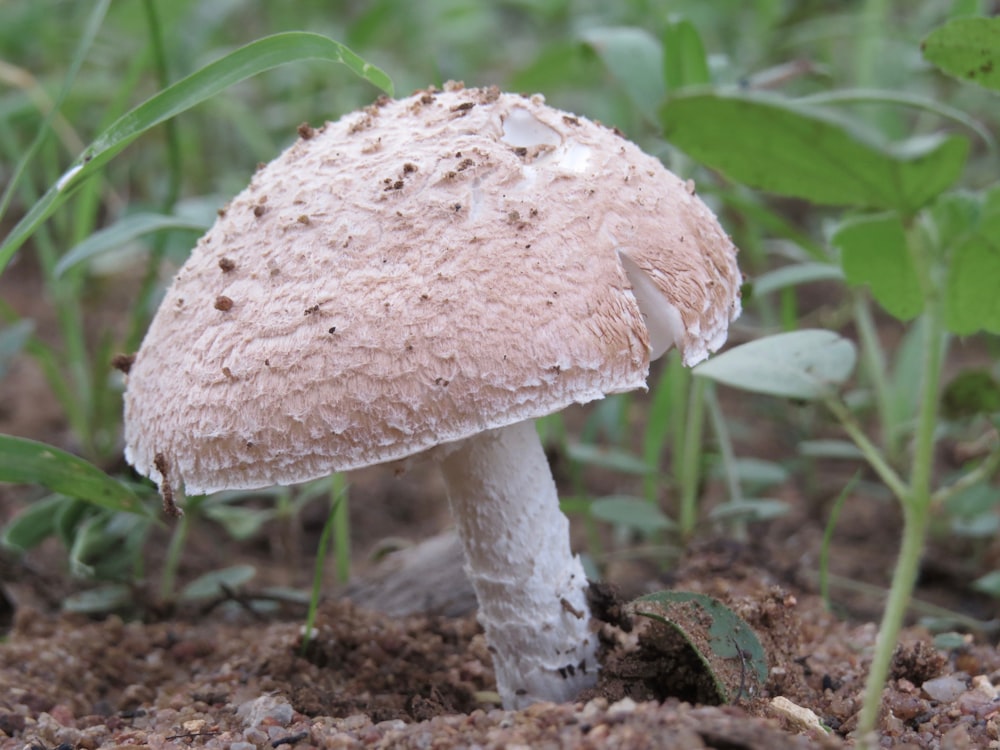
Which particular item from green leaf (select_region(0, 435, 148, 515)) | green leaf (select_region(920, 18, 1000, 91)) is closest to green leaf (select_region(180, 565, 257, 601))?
green leaf (select_region(0, 435, 148, 515))

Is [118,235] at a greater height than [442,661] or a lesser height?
greater

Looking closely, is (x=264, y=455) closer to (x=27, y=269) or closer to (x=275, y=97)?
(x=275, y=97)

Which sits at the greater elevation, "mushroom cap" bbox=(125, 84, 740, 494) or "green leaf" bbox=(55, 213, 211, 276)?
"green leaf" bbox=(55, 213, 211, 276)

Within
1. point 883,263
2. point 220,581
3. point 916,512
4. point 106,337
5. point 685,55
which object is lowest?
point 916,512

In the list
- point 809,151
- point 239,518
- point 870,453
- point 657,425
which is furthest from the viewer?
point 657,425

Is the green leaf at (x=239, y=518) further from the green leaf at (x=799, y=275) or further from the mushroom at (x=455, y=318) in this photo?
the green leaf at (x=799, y=275)

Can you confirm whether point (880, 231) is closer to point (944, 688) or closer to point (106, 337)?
point (944, 688)

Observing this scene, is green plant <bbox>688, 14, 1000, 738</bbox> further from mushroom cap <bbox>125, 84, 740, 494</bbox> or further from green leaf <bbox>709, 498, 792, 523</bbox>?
green leaf <bbox>709, 498, 792, 523</bbox>

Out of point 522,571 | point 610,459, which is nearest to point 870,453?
point 522,571
